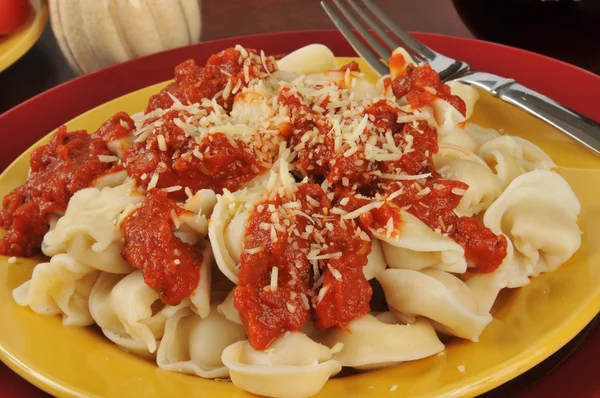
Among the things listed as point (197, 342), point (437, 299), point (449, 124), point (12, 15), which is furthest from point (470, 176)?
point (12, 15)

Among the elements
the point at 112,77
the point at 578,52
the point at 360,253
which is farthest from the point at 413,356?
the point at 578,52

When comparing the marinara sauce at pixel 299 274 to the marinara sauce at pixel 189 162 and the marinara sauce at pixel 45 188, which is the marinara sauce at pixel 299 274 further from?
the marinara sauce at pixel 45 188

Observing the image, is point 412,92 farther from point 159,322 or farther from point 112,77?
point 112,77

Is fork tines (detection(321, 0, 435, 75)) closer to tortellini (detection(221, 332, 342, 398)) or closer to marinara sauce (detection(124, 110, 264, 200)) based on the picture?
marinara sauce (detection(124, 110, 264, 200))

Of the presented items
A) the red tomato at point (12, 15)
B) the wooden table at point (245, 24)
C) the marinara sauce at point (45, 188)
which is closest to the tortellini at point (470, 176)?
the marinara sauce at point (45, 188)

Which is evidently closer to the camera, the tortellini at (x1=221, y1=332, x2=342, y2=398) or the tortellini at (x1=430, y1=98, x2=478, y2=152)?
the tortellini at (x1=221, y1=332, x2=342, y2=398)

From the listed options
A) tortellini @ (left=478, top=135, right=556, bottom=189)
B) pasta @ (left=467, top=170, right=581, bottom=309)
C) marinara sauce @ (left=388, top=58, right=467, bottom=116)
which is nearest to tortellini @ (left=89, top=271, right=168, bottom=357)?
pasta @ (left=467, top=170, right=581, bottom=309)

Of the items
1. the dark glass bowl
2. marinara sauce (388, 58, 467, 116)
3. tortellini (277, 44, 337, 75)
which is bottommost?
the dark glass bowl
